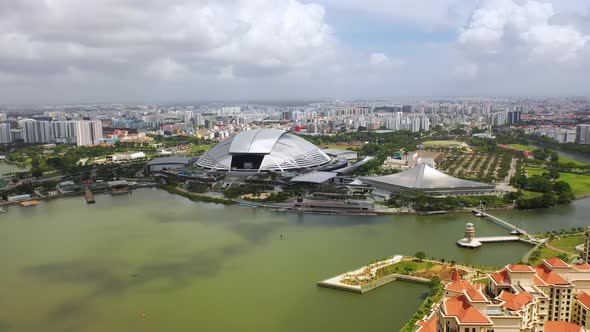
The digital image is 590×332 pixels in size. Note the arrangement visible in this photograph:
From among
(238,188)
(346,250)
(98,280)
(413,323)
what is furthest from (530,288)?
(238,188)

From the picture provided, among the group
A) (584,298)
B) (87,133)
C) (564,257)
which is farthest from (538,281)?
(87,133)

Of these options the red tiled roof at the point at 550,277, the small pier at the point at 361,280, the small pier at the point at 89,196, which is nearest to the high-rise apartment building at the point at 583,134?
the small pier at the point at 361,280

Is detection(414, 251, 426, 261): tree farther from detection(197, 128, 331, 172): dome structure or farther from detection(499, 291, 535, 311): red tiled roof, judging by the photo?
detection(197, 128, 331, 172): dome structure

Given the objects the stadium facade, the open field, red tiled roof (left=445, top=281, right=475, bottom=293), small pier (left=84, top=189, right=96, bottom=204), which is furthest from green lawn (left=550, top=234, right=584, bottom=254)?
small pier (left=84, top=189, right=96, bottom=204)

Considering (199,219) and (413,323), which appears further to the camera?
(199,219)

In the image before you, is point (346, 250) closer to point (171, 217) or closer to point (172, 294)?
point (172, 294)

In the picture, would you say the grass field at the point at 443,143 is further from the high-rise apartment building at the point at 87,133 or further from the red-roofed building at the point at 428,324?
the red-roofed building at the point at 428,324
